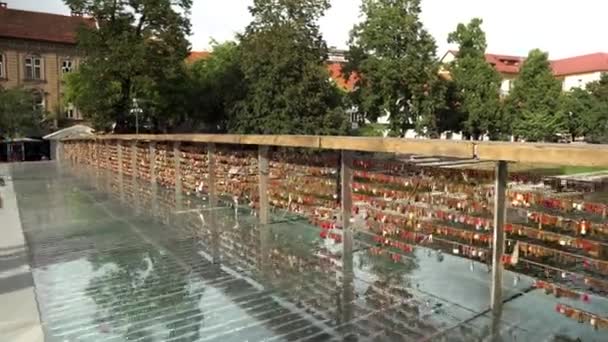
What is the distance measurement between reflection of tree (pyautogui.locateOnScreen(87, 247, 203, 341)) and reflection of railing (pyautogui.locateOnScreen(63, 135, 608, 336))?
1.74m

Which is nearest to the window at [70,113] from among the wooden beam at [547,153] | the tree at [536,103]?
the tree at [536,103]

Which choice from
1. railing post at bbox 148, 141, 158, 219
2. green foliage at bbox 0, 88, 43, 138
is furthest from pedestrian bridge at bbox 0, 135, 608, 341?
green foliage at bbox 0, 88, 43, 138

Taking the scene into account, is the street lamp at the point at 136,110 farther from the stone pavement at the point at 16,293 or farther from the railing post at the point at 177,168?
the stone pavement at the point at 16,293

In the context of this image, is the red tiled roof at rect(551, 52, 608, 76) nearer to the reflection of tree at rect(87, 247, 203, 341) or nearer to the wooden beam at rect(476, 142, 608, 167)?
the reflection of tree at rect(87, 247, 203, 341)

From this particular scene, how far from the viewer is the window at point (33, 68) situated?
4341cm

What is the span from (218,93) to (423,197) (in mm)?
27302

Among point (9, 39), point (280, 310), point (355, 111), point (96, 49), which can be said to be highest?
point (9, 39)

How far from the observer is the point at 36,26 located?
147ft

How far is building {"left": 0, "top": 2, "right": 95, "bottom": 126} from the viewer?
42.4m

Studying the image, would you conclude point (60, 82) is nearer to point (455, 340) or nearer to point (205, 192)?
point (205, 192)

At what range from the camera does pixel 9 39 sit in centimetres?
4219

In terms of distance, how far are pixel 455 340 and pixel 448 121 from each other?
3508cm

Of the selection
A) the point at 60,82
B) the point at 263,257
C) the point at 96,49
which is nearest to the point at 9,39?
the point at 60,82

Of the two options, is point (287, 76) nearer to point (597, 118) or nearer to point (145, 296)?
point (145, 296)
